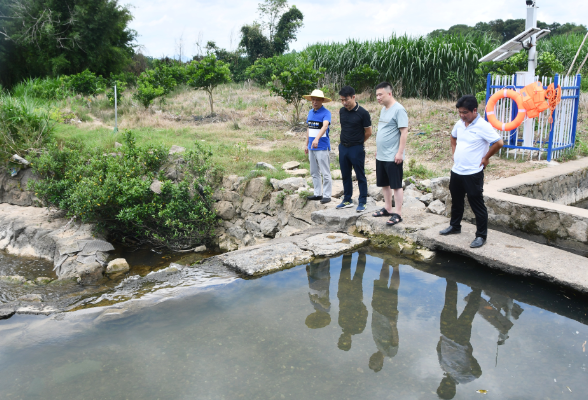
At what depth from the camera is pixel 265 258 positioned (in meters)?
4.55

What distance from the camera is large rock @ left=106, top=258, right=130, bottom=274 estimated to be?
6.17 metres

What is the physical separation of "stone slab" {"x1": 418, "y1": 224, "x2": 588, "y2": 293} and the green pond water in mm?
143

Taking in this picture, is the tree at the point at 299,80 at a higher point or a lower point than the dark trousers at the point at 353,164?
higher

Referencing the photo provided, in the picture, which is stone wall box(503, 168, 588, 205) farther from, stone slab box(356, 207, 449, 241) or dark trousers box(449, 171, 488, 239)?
dark trousers box(449, 171, 488, 239)

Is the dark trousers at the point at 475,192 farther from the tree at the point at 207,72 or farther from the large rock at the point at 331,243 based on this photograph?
the tree at the point at 207,72

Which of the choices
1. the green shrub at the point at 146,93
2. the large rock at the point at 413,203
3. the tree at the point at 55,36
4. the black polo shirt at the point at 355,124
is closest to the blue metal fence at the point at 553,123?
the large rock at the point at 413,203

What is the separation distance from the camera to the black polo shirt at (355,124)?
5.29 meters

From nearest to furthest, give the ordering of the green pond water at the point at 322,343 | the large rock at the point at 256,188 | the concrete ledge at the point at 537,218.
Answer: the green pond water at the point at 322,343 → the concrete ledge at the point at 537,218 → the large rock at the point at 256,188

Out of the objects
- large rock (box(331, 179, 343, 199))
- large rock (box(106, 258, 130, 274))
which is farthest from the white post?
large rock (box(106, 258, 130, 274))

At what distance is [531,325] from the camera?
3.33 metres

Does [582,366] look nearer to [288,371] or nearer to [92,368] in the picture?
[288,371]

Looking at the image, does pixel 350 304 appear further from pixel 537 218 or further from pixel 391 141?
pixel 537 218

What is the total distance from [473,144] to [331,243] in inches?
72.4

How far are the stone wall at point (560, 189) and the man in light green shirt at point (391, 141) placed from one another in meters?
1.70
